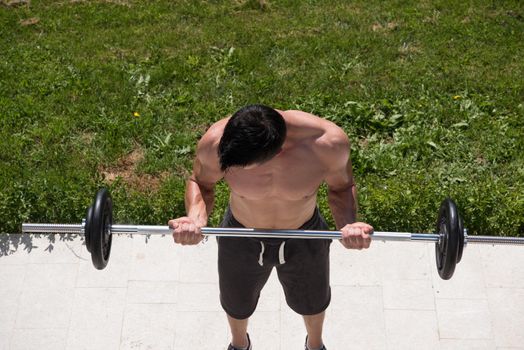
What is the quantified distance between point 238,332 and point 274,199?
3.07 ft

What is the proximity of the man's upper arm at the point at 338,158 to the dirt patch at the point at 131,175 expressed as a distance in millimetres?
2000

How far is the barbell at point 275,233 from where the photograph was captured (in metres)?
3.28

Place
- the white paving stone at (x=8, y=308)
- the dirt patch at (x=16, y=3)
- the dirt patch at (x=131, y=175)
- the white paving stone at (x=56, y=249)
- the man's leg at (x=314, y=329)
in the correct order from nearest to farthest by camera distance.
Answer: the man's leg at (x=314, y=329) → the white paving stone at (x=8, y=308) → the white paving stone at (x=56, y=249) → the dirt patch at (x=131, y=175) → the dirt patch at (x=16, y=3)

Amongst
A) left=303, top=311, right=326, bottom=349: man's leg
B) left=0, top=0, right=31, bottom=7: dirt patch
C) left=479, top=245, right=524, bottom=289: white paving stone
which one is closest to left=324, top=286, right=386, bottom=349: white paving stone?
left=303, top=311, right=326, bottom=349: man's leg

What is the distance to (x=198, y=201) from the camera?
3619 millimetres

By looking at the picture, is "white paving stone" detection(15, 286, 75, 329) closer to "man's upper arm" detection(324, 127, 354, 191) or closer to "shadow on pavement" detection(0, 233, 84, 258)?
"shadow on pavement" detection(0, 233, 84, 258)

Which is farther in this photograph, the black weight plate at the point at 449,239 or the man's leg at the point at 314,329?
the man's leg at the point at 314,329

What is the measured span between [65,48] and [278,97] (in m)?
1.96

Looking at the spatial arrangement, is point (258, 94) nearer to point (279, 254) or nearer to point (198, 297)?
point (198, 297)

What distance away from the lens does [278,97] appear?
235 inches

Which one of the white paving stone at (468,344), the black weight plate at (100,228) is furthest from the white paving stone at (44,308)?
the white paving stone at (468,344)

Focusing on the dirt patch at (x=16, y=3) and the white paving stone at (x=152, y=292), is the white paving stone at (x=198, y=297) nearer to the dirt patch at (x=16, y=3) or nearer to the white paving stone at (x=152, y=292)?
the white paving stone at (x=152, y=292)

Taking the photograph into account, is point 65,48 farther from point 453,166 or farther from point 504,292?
point 504,292

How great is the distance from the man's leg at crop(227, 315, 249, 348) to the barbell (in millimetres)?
743
